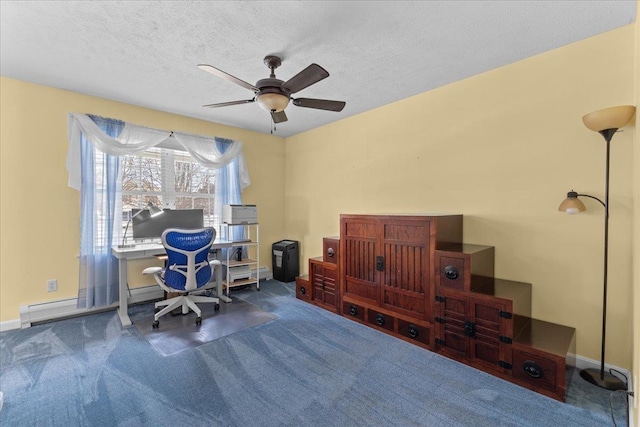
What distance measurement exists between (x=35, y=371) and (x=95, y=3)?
2.73m

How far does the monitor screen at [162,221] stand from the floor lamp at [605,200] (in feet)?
13.1

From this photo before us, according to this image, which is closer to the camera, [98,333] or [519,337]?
[519,337]

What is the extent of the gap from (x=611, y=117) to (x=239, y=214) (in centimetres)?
393

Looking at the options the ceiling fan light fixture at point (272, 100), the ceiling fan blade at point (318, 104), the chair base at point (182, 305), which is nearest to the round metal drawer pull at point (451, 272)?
the ceiling fan blade at point (318, 104)

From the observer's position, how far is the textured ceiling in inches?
72.4

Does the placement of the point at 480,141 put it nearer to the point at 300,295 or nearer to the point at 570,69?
the point at 570,69

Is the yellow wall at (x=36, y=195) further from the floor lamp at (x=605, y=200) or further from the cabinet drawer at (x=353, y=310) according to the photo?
the floor lamp at (x=605, y=200)

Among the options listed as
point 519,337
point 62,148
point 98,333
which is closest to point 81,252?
point 98,333

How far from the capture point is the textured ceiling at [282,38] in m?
1.84

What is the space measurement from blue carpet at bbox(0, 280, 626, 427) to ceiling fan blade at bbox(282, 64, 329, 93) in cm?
223

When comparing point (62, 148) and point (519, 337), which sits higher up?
point (62, 148)

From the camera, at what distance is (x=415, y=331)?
8.44ft

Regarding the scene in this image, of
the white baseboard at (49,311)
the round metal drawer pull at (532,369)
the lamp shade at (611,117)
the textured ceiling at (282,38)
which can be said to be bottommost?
the white baseboard at (49,311)

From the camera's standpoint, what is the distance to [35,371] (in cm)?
212
